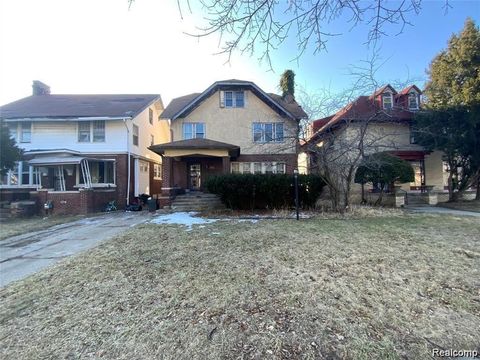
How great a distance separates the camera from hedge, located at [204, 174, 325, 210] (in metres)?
12.7

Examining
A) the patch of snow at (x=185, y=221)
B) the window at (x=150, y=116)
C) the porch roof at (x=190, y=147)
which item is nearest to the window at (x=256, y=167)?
the porch roof at (x=190, y=147)

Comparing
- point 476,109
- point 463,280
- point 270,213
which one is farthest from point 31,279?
point 476,109

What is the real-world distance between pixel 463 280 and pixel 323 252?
2.29m

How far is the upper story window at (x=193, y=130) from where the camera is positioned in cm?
1828

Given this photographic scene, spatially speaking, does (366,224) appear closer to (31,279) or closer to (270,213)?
(270,213)

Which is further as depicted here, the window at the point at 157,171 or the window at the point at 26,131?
the window at the point at 157,171

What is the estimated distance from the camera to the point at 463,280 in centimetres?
432

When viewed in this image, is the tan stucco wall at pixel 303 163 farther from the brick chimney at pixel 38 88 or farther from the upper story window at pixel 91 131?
the brick chimney at pixel 38 88

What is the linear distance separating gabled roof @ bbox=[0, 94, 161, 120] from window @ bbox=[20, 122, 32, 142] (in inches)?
24.7

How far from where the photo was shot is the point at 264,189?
1280 centimetres

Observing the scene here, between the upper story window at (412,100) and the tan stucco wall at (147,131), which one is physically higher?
the upper story window at (412,100)

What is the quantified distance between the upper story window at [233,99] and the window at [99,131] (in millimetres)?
8110

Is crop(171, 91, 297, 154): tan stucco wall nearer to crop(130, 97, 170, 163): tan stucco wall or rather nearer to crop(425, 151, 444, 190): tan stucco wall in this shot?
crop(130, 97, 170, 163): tan stucco wall

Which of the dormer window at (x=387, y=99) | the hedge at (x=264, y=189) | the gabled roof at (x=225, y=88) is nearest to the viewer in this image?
the hedge at (x=264, y=189)
